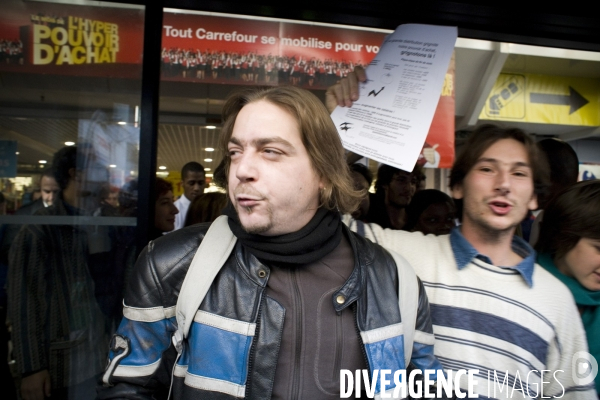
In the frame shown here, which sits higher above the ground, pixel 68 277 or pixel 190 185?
pixel 190 185

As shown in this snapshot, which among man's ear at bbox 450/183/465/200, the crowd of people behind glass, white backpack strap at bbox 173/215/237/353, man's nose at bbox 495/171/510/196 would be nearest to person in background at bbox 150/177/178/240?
the crowd of people behind glass

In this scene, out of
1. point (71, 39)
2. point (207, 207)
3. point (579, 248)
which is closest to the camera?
point (579, 248)

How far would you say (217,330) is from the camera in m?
1.24

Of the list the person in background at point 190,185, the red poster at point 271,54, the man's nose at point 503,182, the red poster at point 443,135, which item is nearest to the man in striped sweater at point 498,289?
the man's nose at point 503,182

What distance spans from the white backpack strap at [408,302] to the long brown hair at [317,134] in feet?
1.02

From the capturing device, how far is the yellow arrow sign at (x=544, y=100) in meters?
5.74

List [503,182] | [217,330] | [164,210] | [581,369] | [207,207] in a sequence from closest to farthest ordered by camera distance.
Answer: [217,330] < [581,369] < [503,182] < [207,207] < [164,210]

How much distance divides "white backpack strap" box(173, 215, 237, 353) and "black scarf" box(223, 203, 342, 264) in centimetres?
6

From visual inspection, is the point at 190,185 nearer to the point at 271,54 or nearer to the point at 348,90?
the point at 271,54

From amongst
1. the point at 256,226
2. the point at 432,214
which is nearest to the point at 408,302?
the point at 256,226

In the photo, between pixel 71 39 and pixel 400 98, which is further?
pixel 71 39

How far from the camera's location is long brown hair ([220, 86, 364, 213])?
4.75ft

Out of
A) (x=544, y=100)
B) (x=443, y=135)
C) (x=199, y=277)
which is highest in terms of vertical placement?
(x=544, y=100)

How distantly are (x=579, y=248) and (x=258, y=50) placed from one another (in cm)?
294
